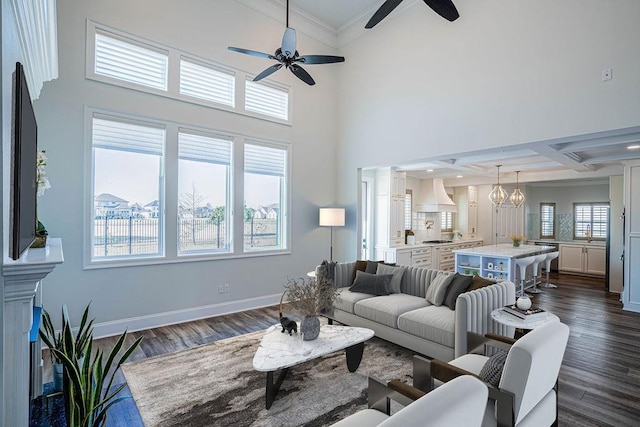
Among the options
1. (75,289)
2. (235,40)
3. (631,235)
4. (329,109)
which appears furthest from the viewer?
(329,109)

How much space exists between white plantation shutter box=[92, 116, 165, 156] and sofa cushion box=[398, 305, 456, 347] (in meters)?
4.00

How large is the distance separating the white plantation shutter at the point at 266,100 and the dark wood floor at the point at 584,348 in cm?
346

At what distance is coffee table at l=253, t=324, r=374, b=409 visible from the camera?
8.05ft

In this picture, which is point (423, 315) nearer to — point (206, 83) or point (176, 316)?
point (176, 316)

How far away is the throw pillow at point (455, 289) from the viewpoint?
3.57 metres

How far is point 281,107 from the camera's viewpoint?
581 cm

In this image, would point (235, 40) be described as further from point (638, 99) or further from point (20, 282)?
point (638, 99)

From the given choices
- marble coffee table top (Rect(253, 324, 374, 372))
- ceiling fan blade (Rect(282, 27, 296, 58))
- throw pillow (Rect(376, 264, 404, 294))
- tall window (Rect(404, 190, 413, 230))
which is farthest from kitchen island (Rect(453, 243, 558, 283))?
ceiling fan blade (Rect(282, 27, 296, 58))

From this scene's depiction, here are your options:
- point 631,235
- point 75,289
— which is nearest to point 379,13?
point 75,289

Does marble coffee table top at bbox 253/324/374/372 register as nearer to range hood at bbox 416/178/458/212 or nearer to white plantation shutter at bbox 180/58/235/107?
white plantation shutter at bbox 180/58/235/107

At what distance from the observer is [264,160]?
557cm

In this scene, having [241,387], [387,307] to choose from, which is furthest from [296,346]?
[387,307]

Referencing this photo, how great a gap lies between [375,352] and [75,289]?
12.1 ft

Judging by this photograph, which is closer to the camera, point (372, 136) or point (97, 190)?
point (97, 190)
